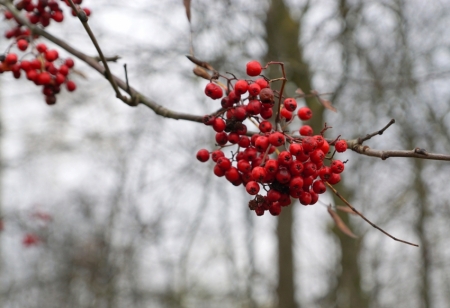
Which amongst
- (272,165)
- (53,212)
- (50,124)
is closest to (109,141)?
(50,124)

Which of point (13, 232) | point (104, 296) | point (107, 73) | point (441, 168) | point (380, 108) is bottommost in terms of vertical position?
point (104, 296)

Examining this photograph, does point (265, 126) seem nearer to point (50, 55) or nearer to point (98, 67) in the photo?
point (98, 67)

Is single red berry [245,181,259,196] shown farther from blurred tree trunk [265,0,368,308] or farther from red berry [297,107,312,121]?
blurred tree trunk [265,0,368,308]

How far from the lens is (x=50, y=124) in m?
8.21

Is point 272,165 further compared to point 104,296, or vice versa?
point 104,296

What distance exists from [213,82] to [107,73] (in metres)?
0.42

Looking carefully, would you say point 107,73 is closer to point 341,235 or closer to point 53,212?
point 341,235

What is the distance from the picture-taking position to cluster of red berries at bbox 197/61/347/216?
1.24 metres

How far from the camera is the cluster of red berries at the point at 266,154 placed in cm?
124

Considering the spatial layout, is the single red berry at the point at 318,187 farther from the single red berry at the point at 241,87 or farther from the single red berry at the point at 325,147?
the single red berry at the point at 241,87

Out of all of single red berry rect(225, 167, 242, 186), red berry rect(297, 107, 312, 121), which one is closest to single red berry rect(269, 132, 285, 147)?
single red berry rect(225, 167, 242, 186)

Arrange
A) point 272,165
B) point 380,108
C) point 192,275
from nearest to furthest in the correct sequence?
1. point 272,165
2. point 380,108
3. point 192,275

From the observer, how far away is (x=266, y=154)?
49.6 inches

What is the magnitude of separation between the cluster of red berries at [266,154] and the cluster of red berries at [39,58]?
3.18 ft
